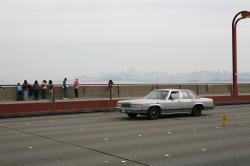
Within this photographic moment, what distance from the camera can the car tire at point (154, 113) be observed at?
18047 millimetres

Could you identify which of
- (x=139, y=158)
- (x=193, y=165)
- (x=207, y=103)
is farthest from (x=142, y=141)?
(x=207, y=103)

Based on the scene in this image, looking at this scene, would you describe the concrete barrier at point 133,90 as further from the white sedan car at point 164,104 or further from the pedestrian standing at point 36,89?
the white sedan car at point 164,104

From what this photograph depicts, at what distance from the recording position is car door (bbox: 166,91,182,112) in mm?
18688

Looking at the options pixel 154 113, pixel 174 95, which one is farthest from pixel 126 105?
pixel 174 95

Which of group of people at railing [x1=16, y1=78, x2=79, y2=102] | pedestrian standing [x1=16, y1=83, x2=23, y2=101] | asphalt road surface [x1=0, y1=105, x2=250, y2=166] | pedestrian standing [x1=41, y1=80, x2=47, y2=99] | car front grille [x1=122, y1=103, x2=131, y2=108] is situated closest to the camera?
asphalt road surface [x1=0, y1=105, x2=250, y2=166]

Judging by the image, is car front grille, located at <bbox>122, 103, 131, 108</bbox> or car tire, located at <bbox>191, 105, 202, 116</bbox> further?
car tire, located at <bbox>191, 105, 202, 116</bbox>

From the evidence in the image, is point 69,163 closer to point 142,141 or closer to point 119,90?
point 142,141

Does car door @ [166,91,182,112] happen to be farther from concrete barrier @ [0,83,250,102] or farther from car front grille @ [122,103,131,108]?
concrete barrier @ [0,83,250,102]

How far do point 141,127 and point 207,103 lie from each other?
596 cm

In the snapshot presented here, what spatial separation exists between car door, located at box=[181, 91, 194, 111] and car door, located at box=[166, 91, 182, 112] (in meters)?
0.22

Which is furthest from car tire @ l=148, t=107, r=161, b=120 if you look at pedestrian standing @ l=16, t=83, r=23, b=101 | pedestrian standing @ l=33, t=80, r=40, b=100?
pedestrian standing @ l=16, t=83, r=23, b=101

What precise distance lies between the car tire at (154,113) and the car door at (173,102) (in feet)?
1.66

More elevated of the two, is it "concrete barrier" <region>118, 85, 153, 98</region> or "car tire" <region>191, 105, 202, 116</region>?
"concrete barrier" <region>118, 85, 153, 98</region>

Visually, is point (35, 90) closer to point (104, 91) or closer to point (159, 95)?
point (104, 91)
